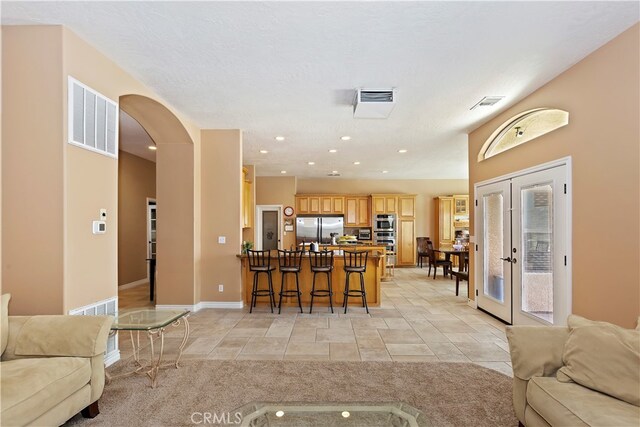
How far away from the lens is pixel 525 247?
4.04 m

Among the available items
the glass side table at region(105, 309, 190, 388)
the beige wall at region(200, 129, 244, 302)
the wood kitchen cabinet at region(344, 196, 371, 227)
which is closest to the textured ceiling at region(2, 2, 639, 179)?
the beige wall at region(200, 129, 244, 302)

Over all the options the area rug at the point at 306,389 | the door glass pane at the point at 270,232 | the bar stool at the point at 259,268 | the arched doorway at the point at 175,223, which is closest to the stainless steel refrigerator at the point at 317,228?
the door glass pane at the point at 270,232

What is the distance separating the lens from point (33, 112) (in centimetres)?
261

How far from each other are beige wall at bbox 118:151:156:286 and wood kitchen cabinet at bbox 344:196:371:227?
18.0 feet

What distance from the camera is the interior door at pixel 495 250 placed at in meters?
4.40

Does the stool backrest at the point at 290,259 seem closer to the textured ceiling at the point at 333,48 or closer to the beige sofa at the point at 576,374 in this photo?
the textured ceiling at the point at 333,48

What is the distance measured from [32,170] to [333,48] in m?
2.66

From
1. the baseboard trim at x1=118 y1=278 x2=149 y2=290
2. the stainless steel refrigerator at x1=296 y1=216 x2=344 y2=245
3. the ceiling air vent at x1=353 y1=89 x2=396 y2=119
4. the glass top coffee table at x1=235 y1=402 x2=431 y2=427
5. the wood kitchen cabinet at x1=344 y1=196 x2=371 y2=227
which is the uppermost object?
the ceiling air vent at x1=353 y1=89 x2=396 y2=119

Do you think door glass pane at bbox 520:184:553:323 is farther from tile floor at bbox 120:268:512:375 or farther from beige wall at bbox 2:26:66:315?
beige wall at bbox 2:26:66:315

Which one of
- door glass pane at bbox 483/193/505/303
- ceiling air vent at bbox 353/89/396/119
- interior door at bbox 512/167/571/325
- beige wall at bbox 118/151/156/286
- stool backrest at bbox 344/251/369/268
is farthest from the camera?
beige wall at bbox 118/151/156/286

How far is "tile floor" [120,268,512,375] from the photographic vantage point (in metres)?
3.43

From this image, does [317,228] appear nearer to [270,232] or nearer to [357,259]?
[270,232]

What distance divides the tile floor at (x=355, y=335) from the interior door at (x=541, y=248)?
56 cm

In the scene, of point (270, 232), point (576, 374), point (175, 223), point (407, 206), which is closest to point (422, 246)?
point (407, 206)
